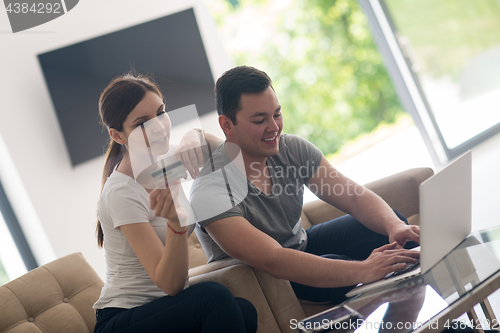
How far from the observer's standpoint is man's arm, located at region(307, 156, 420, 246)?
120 cm

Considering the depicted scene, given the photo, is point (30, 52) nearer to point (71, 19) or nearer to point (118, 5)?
point (71, 19)

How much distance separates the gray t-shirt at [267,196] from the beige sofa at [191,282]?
0.14m

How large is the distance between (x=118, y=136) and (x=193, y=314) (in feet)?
1.82

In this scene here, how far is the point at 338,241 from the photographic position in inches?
53.2

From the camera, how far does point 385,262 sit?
998mm

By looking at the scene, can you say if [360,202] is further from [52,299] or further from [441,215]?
[52,299]

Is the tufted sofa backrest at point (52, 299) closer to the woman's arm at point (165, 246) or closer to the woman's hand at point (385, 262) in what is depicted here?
the woman's arm at point (165, 246)

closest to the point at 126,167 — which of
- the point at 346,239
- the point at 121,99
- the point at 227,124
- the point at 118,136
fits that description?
the point at 118,136

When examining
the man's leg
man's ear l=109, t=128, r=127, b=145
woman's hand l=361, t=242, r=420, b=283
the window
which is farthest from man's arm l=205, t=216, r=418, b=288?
the window

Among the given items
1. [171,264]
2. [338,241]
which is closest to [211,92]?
[338,241]

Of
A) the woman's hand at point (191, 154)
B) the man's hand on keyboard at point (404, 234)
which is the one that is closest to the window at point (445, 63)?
the man's hand on keyboard at point (404, 234)

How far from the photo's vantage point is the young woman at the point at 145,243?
0.96 meters

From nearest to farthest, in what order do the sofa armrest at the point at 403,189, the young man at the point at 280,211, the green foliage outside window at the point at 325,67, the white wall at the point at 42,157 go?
1. the young man at the point at 280,211
2. the sofa armrest at the point at 403,189
3. the white wall at the point at 42,157
4. the green foliage outside window at the point at 325,67

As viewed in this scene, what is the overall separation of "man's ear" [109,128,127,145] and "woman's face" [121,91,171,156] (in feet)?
0.03
